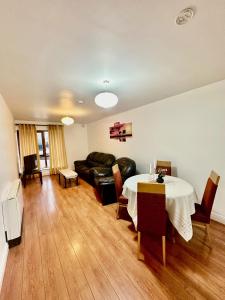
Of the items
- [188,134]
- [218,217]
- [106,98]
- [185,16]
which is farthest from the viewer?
[188,134]

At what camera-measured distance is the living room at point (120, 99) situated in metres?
1.19

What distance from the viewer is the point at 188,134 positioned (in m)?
2.99

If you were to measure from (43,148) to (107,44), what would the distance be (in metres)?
6.20

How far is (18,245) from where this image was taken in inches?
89.7

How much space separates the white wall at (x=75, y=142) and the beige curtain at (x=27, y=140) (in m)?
1.37

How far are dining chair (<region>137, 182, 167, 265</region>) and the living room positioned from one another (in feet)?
1.27

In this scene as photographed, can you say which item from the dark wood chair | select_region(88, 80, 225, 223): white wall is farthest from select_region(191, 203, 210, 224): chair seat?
the dark wood chair

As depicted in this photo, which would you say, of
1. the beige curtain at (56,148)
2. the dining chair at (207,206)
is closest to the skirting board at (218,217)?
the dining chair at (207,206)

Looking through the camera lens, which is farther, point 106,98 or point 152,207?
point 106,98

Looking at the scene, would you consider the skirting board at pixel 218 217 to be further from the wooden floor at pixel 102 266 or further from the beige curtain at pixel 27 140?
the beige curtain at pixel 27 140

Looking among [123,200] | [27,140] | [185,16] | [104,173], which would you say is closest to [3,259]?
[123,200]

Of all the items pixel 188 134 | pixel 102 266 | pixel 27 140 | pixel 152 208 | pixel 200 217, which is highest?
pixel 27 140

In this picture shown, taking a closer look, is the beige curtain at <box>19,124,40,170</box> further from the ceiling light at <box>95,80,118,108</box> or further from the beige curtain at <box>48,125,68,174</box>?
the ceiling light at <box>95,80,118,108</box>

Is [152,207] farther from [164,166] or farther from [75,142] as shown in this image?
[75,142]
